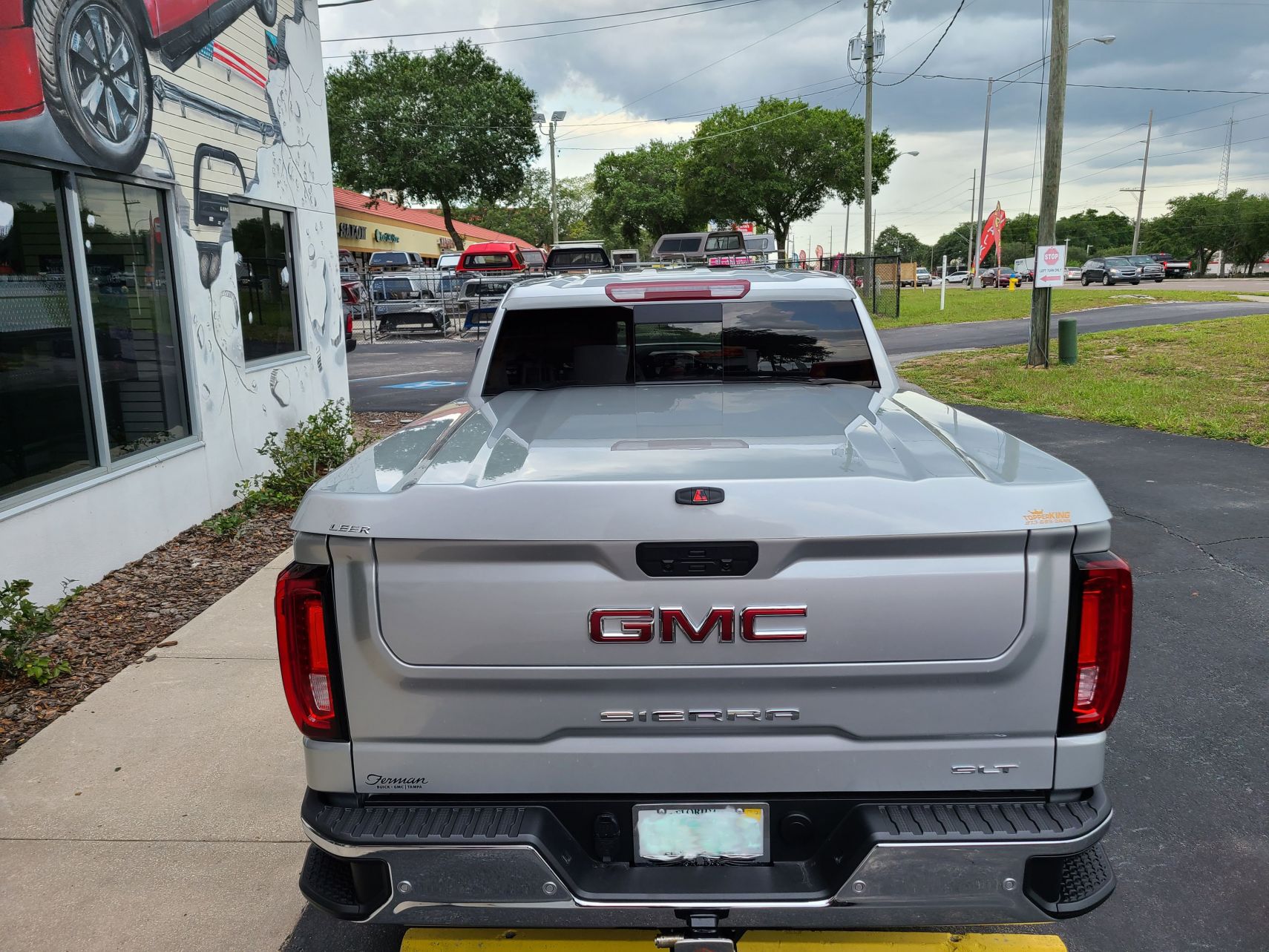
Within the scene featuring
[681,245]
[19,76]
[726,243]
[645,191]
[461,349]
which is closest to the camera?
[19,76]

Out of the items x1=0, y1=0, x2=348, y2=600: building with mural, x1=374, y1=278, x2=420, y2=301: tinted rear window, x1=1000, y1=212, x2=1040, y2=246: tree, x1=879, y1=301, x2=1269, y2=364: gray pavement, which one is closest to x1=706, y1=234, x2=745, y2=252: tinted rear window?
x1=879, y1=301, x2=1269, y2=364: gray pavement

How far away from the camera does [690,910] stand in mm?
2264

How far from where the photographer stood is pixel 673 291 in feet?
13.4

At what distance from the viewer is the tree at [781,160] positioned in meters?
50.7

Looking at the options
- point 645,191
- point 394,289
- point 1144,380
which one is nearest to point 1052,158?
point 1144,380

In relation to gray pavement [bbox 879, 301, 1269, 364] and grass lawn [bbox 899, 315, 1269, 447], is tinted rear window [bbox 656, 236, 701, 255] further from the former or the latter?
grass lawn [bbox 899, 315, 1269, 447]

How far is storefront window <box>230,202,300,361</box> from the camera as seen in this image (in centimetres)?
887

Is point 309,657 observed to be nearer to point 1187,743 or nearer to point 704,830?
point 704,830

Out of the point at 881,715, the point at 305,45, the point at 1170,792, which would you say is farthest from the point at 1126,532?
the point at 305,45

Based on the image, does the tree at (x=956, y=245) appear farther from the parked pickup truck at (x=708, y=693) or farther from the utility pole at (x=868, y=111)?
the parked pickup truck at (x=708, y=693)

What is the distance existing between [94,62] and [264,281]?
3.21 m

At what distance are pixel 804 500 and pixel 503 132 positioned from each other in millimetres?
41689

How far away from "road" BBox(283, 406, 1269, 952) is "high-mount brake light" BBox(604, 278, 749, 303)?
251 centimetres

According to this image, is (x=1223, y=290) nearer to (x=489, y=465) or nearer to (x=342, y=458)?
(x=342, y=458)
